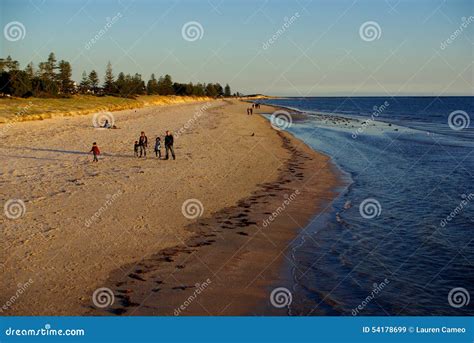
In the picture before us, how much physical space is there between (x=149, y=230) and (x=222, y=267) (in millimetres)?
3375

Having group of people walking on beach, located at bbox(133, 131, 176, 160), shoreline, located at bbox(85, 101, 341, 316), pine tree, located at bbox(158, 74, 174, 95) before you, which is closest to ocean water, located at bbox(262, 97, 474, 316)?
shoreline, located at bbox(85, 101, 341, 316)

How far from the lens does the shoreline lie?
8578 millimetres

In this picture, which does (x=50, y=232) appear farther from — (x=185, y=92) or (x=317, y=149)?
(x=185, y=92)

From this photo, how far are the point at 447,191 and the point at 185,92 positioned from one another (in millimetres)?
186874

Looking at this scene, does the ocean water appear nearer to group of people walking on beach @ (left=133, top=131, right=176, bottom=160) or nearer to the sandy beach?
the sandy beach

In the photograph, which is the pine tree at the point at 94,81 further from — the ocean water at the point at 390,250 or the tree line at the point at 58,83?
the ocean water at the point at 390,250

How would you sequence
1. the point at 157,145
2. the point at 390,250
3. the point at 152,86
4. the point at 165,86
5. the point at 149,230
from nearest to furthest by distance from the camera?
the point at 390,250
the point at 149,230
the point at 157,145
the point at 152,86
the point at 165,86

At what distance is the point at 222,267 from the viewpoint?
34.3 feet

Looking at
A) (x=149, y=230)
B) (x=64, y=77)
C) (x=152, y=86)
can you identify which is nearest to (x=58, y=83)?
(x=64, y=77)

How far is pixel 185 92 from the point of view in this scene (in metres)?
200

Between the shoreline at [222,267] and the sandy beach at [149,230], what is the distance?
33 mm

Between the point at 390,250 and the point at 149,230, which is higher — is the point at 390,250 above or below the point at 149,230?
above

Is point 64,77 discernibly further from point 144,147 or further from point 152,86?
point 144,147
